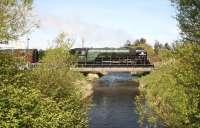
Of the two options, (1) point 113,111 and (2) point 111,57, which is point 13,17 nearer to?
→ (1) point 113,111

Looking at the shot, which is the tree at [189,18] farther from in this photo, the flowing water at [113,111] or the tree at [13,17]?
the flowing water at [113,111]

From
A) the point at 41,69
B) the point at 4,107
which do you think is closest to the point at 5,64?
the point at 4,107

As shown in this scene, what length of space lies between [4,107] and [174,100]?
13569 mm

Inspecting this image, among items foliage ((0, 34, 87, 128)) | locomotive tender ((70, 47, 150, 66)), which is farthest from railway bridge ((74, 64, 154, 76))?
foliage ((0, 34, 87, 128))

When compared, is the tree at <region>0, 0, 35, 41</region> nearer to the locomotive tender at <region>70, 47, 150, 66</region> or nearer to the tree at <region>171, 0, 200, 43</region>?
the tree at <region>171, 0, 200, 43</region>

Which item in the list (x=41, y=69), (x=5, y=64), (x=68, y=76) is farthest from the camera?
(x=68, y=76)

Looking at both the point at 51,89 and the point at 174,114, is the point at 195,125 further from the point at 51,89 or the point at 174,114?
the point at 51,89

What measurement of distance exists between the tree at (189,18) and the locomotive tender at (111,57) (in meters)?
98.0

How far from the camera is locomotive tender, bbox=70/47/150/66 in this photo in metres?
131

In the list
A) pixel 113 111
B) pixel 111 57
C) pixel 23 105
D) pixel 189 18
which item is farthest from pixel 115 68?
pixel 23 105

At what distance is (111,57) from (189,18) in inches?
4011

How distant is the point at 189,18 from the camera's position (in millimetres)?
30781

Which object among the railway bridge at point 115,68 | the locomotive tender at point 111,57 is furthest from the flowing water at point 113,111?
the locomotive tender at point 111,57

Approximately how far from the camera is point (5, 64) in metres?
27.3
